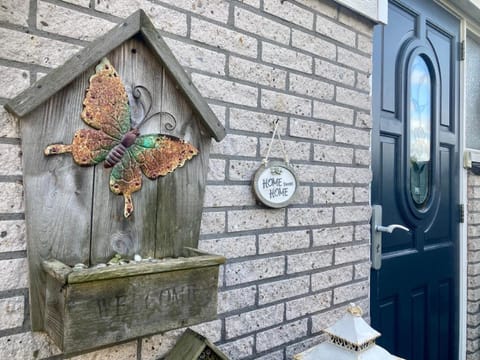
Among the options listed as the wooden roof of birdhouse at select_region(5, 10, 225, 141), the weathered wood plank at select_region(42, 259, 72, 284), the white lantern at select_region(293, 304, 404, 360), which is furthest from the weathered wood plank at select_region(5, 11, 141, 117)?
the white lantern at select_region(293, 304, 404, 360)

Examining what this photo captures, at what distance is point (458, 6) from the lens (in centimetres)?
267

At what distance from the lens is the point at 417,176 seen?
2.42m

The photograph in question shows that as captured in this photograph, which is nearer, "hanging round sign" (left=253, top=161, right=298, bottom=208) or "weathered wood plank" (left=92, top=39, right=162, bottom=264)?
"weathered wood plank" (left=92, top=39, right=162, bottom=264)

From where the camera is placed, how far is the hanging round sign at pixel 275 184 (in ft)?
4.62

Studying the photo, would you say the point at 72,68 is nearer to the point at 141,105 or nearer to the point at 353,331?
the point at 141,105

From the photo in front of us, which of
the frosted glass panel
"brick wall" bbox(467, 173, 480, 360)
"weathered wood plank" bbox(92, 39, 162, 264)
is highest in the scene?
the frosted glass panel

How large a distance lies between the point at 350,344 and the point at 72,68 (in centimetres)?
106

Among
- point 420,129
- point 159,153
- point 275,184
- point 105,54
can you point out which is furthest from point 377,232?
point 105,54

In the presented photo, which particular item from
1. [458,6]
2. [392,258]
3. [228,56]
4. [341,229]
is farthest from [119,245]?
[458,6]

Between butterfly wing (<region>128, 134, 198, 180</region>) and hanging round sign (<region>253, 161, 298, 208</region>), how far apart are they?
11.5 inches

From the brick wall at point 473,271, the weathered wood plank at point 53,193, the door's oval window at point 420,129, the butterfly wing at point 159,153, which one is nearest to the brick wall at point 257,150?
the weathered wood plank at point 53,193

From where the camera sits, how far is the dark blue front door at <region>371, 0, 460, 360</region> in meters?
2.17

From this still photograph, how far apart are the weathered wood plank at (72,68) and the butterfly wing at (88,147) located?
105 millimetres

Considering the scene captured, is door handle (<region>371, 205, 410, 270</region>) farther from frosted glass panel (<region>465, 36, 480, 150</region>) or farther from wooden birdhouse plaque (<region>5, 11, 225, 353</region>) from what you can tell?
frosted glass panel (<region>465, 36, 480, 150</region>)
